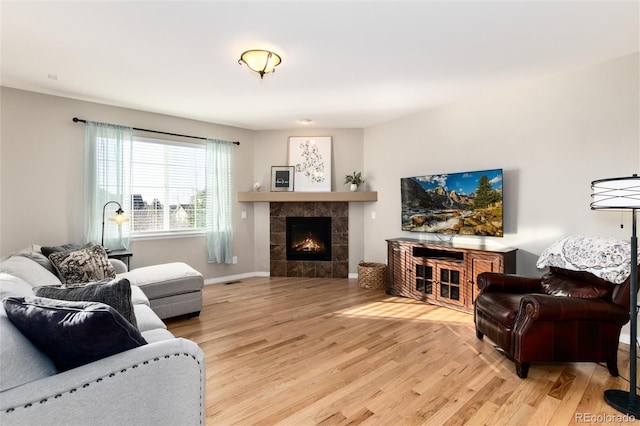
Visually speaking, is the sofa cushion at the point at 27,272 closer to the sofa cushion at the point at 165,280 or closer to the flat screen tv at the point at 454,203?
the sofa cushion at the point at 165,280

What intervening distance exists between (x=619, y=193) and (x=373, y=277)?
3156 millimetres

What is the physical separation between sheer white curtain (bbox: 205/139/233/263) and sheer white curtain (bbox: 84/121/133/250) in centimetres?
116

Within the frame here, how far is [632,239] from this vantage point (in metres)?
1.95

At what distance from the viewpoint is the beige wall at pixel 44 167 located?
351cm

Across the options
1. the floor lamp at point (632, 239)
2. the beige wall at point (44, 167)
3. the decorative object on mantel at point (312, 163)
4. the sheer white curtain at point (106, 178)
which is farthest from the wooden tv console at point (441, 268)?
the sheer white curtain at point (106, 178)

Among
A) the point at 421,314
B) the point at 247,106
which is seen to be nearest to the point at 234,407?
the point at 421,314

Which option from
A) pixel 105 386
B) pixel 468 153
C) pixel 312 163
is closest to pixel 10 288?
pixel 105 386

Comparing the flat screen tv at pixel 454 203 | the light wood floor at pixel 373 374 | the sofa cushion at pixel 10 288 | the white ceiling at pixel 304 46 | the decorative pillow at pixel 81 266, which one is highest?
the white ceiling at pixel 304 46

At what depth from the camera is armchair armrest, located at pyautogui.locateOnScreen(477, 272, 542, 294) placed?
287 centimetres

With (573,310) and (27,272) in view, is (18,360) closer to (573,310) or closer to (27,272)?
(27,272)

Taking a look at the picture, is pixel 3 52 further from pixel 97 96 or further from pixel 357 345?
pixel 357 345

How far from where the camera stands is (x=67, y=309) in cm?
123

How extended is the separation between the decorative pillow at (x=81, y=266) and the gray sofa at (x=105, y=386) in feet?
6.66

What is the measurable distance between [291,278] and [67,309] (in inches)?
167
